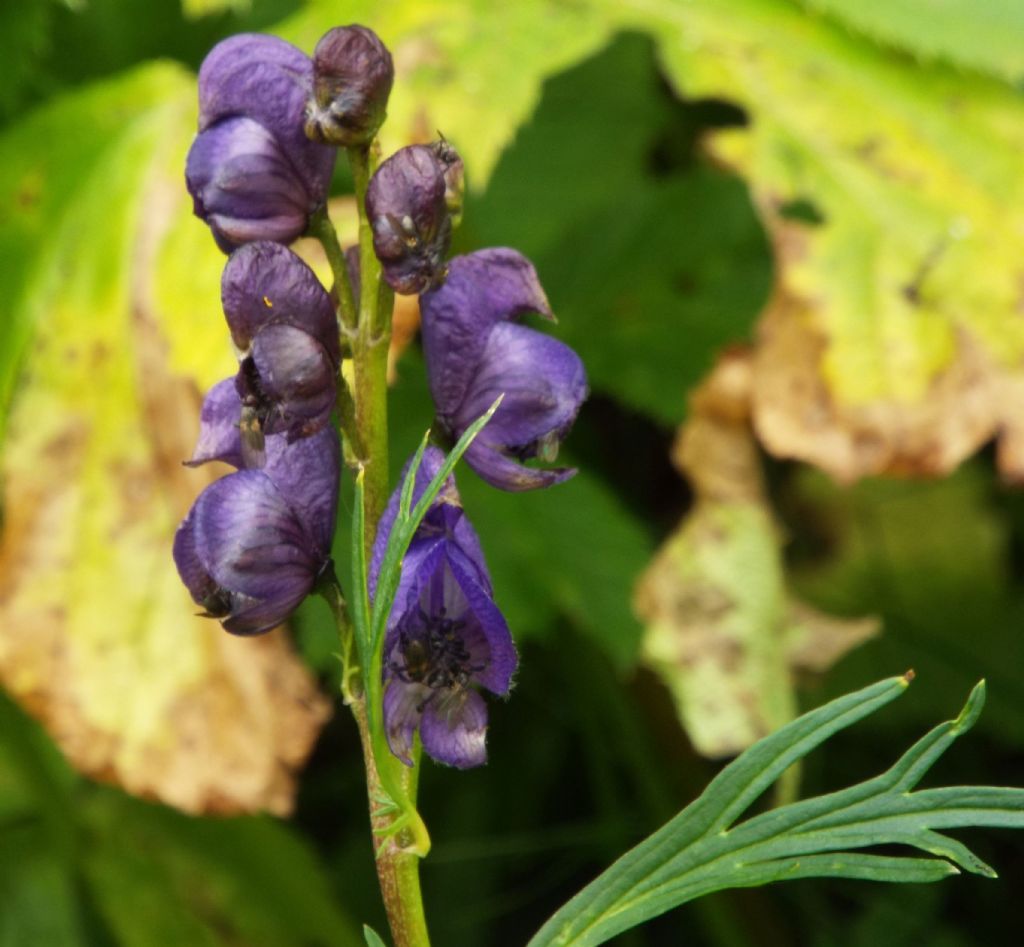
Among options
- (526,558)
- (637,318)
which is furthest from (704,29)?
(526,558)

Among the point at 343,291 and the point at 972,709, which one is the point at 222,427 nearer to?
the point at 343,291

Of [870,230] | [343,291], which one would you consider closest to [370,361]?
[343,291]

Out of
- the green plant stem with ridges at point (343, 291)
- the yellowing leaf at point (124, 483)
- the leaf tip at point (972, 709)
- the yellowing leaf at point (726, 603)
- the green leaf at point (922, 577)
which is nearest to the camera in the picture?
the leaf tip at point (972, 709)

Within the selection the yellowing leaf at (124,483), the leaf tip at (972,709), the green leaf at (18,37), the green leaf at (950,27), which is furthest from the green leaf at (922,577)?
the leaf tip at (972,709)

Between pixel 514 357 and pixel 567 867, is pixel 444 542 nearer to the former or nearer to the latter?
pixel 514 357

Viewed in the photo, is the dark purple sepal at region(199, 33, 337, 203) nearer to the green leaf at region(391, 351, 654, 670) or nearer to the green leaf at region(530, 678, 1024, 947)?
the green leaf at region(530, 678, 1024, 947)

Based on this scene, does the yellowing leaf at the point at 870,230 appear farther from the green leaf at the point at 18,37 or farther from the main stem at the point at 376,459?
the main stem at the point at 376,459
